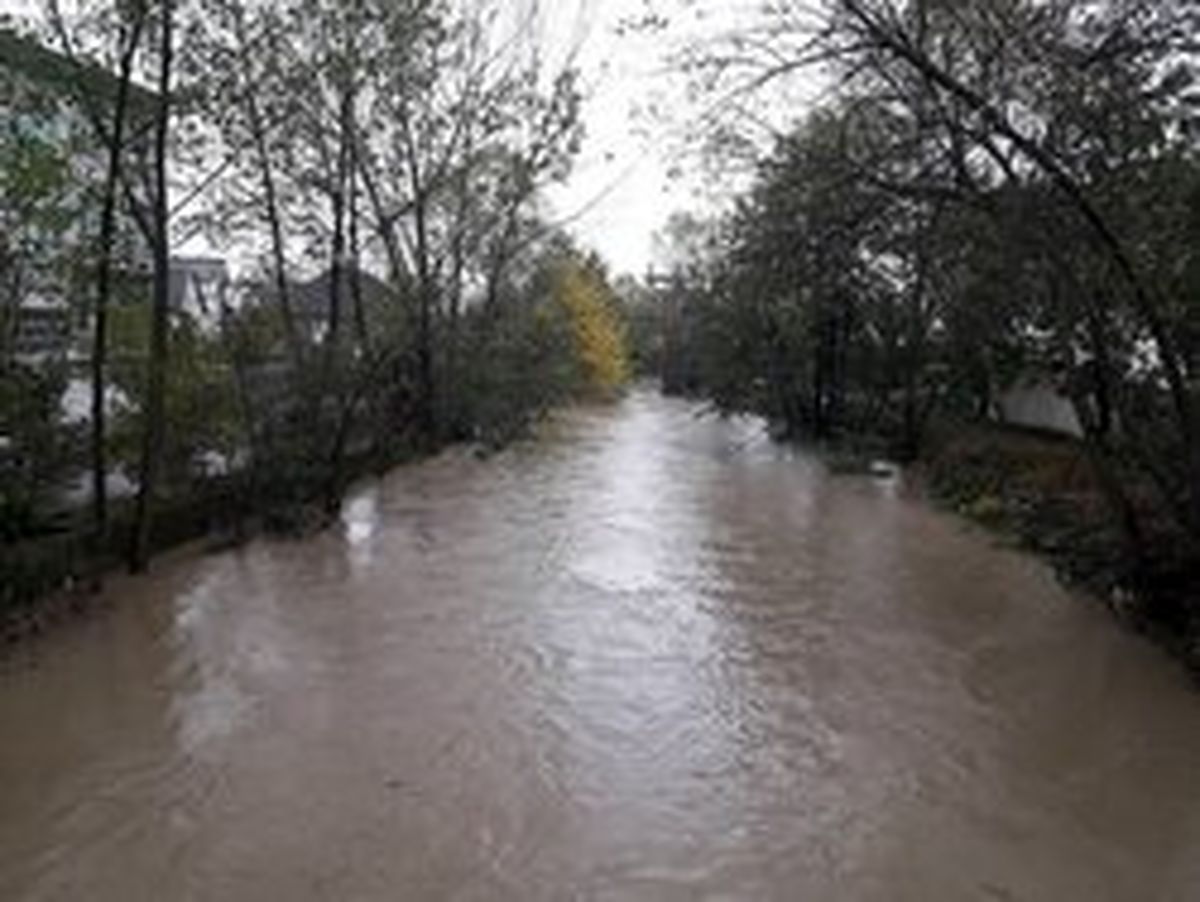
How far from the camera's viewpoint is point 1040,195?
1169 cm

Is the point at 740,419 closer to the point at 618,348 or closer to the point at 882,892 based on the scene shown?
the point at 618,348

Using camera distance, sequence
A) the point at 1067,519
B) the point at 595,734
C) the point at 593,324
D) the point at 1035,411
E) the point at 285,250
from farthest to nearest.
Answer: the point at 593,324 < the point at 1035,411 < the point at 285,250 < the point at 1067,519 < the point at 595,734

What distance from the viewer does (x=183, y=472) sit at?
16.1 meters

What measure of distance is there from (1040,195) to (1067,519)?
577 cm

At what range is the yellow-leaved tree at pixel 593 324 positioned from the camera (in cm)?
4400

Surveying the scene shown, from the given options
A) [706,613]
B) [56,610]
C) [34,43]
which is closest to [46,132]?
[34,43]

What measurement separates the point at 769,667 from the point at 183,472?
309 inches

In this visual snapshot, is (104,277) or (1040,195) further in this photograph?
(104,277)

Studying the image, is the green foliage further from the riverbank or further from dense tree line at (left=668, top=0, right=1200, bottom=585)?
the riverbank

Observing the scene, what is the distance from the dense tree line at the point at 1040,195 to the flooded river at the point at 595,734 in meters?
2.11

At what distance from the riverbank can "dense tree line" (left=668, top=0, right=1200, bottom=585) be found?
25 cm

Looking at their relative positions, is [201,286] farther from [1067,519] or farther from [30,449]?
[1067,519]

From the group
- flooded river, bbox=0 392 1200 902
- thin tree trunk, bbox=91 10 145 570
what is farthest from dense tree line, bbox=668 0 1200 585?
thin tree trunk, bbox=91 10 145 570

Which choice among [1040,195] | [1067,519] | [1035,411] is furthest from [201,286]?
[1040,195]
